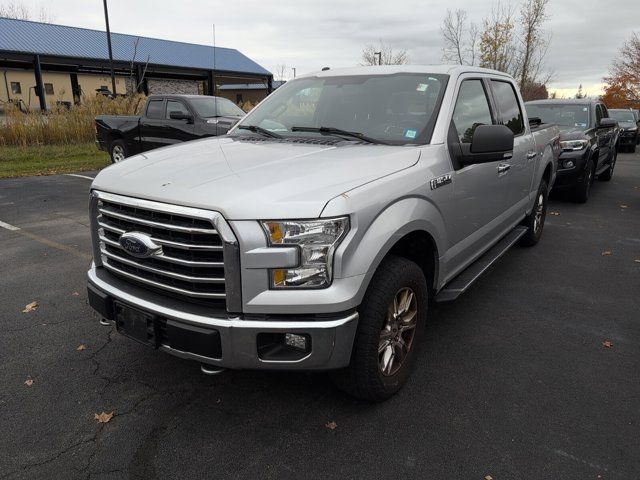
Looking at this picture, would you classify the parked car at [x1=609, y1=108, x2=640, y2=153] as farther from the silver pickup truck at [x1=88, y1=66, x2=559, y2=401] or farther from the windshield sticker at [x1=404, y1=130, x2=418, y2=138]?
the windshield sticker at [x1=404, y1=130, x2=418, y2=138]

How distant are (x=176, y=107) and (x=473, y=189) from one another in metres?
9.21

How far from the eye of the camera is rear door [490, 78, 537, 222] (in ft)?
14.7

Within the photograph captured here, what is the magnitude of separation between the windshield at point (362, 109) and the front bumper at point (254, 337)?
1460mm

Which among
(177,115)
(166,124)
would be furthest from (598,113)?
(166,124)

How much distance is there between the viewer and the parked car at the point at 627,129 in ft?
61.6

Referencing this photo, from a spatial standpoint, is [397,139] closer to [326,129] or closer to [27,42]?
[326,129]

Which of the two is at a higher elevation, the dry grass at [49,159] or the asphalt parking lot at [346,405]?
the asphalt parking lot at [346,405]

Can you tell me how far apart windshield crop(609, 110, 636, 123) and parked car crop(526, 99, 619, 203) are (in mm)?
10895

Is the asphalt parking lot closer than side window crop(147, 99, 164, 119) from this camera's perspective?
Yes

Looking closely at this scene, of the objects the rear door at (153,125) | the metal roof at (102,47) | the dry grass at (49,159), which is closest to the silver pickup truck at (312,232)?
the rear door at (153,125)

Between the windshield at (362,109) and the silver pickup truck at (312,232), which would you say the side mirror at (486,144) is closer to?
the silver pickup truck at (312,232)

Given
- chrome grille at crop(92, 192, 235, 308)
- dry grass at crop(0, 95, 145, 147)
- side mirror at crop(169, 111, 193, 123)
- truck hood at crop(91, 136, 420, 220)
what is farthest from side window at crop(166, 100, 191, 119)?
chrome grille at crop(92, 192, 235, 308)

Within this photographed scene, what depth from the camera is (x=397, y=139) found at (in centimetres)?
324

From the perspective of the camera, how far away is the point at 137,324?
8.39 feet
